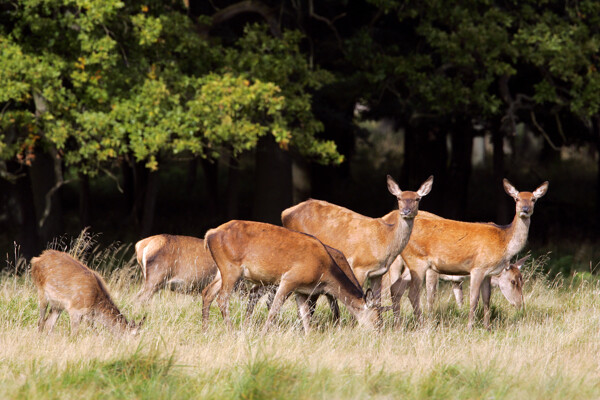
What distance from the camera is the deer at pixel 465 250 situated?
33.2 ft

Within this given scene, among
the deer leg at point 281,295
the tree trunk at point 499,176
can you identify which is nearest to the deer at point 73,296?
the deer leg at point 281,295

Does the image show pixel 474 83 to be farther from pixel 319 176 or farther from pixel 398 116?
pixel 319 176

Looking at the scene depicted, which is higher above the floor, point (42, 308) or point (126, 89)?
point (126, 89)

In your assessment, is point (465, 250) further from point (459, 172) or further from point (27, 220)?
point (459, 172)

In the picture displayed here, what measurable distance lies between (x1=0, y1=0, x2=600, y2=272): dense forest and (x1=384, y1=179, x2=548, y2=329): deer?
268cm

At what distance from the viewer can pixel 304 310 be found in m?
9.05

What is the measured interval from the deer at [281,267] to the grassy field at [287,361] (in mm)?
272

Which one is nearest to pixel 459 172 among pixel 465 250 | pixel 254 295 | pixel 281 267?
pixel 465 250

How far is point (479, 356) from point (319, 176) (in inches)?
606

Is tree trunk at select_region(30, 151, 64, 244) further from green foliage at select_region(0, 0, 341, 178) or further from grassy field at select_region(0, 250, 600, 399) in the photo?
grassy field at select_region(0, 250, 600, 399)

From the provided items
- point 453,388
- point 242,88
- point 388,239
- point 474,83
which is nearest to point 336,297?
point 388,239

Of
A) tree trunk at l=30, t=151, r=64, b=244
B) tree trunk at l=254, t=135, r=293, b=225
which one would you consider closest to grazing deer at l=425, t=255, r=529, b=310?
tree trunk at l=254, t=135, r=293, b=225

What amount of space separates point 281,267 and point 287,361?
203 centimetres

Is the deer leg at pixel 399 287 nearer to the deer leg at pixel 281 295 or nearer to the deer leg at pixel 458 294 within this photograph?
the deer leg at pixel 458 294
